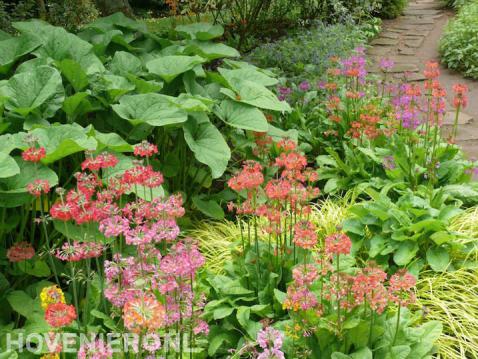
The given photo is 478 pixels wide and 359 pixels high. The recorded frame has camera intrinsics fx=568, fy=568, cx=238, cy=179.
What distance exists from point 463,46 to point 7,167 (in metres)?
6.42

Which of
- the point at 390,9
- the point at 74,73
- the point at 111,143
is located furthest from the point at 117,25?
the point at 390,9

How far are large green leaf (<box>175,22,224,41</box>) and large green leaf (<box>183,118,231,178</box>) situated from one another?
122 cm

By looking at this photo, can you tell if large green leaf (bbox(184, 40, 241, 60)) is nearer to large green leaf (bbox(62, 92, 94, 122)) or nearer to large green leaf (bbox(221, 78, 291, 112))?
large green leaf (bbox(221, 78, 291, 112))

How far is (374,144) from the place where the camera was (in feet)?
13.2

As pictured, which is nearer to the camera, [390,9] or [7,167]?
[7,167]

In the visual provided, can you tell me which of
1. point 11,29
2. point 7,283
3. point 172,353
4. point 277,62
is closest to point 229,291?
point 172,353

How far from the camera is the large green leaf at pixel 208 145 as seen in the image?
3.12m

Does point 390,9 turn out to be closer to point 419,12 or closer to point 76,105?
point 419,12

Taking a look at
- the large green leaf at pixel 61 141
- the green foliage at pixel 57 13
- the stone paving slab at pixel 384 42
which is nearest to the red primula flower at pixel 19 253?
the large green leaf at pixel 61 141

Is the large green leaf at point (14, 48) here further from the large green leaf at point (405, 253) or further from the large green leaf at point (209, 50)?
the large green leaf at point (405, 253)

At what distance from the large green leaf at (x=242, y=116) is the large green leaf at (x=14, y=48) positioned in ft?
4.12

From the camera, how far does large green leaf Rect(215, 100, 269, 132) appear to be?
337 centimetres

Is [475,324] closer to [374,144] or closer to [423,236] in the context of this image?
[423,236]

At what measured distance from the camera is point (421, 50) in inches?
320
